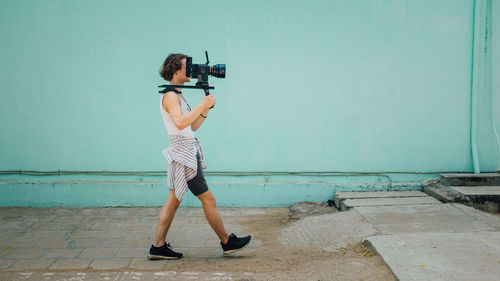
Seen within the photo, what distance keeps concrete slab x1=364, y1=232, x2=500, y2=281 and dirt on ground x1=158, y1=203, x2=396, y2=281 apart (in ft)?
0.38

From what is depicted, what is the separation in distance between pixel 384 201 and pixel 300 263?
6.21 ft

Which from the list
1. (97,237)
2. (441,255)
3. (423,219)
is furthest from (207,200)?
(423,219)

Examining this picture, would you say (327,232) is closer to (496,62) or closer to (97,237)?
(97,237)

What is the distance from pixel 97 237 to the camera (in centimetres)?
424

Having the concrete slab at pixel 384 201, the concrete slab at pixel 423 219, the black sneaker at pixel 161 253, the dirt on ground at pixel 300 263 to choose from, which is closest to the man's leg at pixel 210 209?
the dirt on ground at pixel 300 263

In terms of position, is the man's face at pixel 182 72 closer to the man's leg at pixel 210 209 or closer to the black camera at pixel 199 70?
the black camera at pixel 199 70

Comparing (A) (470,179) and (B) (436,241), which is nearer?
(B) (436,241)

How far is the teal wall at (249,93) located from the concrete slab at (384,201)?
1.33 ft

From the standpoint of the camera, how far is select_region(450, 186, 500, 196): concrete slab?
4.70 metres

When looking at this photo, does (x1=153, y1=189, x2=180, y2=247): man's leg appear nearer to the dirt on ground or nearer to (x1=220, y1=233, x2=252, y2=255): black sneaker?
the dirt on ground

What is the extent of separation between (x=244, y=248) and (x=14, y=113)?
371 centimetres

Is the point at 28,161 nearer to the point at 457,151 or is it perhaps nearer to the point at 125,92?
the point at 125,92

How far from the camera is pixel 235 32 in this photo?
5164 millimetres

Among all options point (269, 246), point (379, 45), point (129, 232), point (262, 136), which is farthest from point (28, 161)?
point (379, 45)
